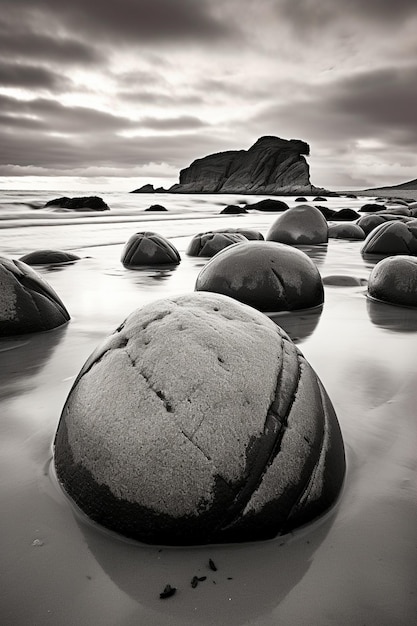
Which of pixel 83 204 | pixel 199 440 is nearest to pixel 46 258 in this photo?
pixel 199 440

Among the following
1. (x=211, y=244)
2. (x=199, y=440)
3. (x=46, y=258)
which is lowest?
(x=46, y=258)

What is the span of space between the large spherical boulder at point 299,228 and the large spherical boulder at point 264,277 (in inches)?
195

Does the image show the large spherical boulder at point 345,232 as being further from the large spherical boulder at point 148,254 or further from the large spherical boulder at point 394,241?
the large spherical boulder at point 148,254

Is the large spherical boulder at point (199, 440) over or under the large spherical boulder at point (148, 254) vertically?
over

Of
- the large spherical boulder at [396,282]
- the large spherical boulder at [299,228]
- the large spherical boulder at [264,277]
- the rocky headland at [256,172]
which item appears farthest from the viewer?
the rocky headland at [256,172]

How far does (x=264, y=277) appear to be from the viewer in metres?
4.09

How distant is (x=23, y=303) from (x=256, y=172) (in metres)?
96.2

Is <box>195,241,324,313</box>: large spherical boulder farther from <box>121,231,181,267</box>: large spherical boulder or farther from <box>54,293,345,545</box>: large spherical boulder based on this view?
<box>121,231,181,267</box>: large spherical boulder

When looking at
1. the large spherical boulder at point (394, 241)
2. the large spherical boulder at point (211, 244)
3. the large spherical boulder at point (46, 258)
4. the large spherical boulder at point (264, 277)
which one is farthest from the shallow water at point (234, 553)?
the large spherical boulder at point (394, 241)

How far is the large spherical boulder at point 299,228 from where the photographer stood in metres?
9.23

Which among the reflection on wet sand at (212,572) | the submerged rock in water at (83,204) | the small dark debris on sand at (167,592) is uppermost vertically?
the small dark debris on sand at (167,592)

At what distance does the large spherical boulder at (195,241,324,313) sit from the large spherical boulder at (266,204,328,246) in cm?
495

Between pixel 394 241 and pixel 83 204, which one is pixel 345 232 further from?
pixel 83 204

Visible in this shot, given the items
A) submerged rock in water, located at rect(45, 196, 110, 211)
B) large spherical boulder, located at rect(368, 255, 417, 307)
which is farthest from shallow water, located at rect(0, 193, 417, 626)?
submerged rock in water, located at rect(45, 196, 110, 211)
